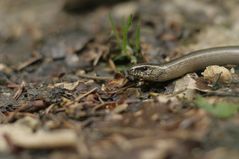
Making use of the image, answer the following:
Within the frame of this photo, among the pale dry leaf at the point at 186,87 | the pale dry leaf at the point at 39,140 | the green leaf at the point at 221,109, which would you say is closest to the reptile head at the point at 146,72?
the pale dry leaf at the point at 186,87

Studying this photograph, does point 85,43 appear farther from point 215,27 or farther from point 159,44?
point 215,27

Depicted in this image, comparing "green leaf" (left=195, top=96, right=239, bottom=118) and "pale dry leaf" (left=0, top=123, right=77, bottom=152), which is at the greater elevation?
"pale dry leaf" (left=0, top=123, right=77, bottom=152)

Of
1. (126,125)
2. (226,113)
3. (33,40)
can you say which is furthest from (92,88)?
(33,40)

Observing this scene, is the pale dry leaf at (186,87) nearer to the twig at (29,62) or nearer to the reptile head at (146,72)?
the reptile head at (146,72)

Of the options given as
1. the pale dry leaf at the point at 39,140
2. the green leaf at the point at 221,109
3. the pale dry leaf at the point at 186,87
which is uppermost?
the pale dry leaf at the point at 39,140

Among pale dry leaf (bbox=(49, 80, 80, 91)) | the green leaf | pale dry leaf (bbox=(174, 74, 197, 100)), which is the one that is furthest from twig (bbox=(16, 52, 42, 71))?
the green leaf

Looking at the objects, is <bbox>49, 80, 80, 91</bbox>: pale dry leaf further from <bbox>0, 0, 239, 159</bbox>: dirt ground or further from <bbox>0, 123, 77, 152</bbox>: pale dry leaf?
<bbox>0, 123, 77, 152</bbox>: pale dry leaf
